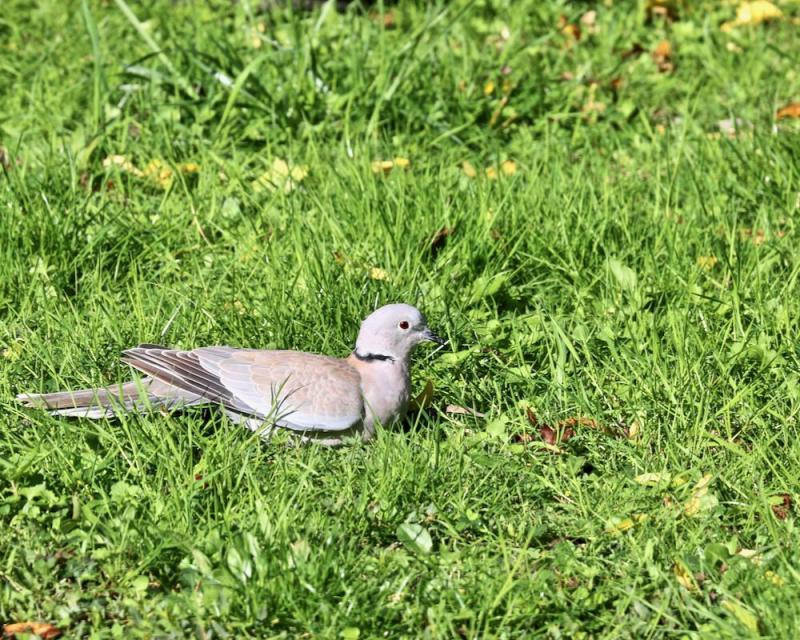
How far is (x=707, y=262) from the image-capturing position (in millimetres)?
5281

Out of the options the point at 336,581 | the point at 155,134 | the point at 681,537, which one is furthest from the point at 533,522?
the point at 155,134

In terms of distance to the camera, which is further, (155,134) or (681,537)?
(155,134)

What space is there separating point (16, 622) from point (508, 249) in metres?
2.71

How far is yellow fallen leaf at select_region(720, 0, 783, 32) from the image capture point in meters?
7.67

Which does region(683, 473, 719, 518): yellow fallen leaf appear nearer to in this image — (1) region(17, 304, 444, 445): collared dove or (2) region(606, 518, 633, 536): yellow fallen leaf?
(2) region(606, 518, 633, 536): yellow fallen leaf

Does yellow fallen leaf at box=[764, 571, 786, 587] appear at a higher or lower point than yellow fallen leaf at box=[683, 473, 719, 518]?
higher

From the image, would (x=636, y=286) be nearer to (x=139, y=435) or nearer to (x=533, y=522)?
(x=533, y=522)

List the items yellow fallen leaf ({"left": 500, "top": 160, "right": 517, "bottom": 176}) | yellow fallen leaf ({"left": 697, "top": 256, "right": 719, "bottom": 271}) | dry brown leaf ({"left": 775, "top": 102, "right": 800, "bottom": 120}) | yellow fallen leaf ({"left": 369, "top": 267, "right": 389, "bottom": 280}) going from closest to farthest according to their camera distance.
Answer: yellow fallen leaf ({"left": 369, "top": 267, "right": 389, "bottom": 280}) < yellow fallen leaf ({"left": 697, "top": 256, "right": 719, "bottom": 271}) < yellow fallen leaf ({"left": 500, "top": 160, "right": 517, "bottom": 176}) < dry brown leaf ({"left": 775, "top": 102, "right": 800, "bottom": 120})

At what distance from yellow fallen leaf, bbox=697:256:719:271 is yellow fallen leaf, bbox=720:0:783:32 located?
9.42ft

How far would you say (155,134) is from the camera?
6164 millimetres

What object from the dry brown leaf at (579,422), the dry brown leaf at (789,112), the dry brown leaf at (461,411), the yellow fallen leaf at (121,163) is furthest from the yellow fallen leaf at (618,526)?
the dry brown leaf at (789,112)

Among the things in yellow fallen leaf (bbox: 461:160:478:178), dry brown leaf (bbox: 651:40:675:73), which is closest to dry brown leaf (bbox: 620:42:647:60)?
dry brown leaf (bbox: 651:40:675:73)

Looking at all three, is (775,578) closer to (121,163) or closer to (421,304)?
(421,304)

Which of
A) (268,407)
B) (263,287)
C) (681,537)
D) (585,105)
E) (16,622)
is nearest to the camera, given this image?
(16,622)
